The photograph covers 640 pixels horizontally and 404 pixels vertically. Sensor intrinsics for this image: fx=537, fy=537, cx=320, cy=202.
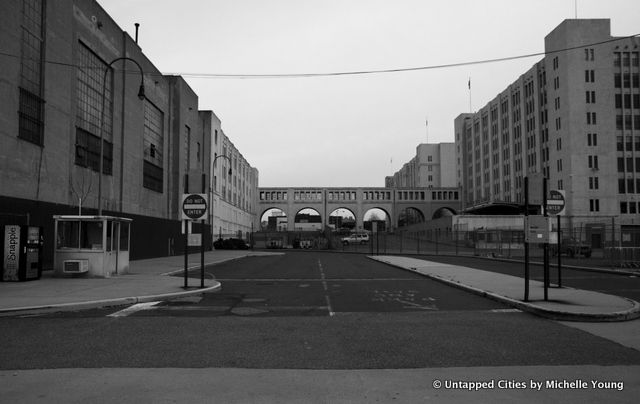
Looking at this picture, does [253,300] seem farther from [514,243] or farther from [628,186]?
[628,186]

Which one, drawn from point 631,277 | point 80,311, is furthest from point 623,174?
point 80,311

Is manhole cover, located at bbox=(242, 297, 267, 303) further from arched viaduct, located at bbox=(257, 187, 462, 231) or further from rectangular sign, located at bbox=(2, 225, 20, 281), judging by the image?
arched viaduct, located at bbox=(257, 187, 462, 231)

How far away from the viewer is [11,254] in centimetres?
1753

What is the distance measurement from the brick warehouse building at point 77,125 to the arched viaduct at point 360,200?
83444 millimetres

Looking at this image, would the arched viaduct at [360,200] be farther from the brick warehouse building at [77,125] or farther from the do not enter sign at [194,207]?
the do not enter sign at [194,207]

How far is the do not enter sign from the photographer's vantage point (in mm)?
15391

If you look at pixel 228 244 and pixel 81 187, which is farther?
pixel 228 244

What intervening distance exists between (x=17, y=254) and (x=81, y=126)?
1187cm

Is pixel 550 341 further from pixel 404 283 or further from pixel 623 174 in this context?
pixel 623 174

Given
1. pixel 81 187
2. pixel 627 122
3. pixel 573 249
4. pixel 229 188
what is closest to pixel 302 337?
pixel 81 187

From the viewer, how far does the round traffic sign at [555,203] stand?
14.2 meters

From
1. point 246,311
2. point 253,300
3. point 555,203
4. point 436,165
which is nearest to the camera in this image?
point 246,311

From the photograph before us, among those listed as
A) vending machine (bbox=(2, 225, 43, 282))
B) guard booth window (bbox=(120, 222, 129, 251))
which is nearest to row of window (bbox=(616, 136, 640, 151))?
guard booth window (bbox=(120, 222, 129, 251))

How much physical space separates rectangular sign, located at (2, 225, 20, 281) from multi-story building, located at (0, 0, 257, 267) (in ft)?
8.41
